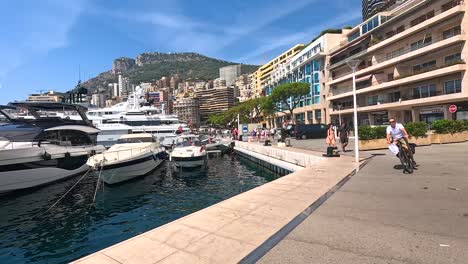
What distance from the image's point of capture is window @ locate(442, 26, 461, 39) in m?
33.8

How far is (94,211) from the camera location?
41.9 ft

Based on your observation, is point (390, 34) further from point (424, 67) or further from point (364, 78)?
point (424, 67)

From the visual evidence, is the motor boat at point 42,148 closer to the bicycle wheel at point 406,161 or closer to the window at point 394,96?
the bicycle wheel at point 406,161

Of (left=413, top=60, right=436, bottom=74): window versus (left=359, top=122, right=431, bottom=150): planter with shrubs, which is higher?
(left=413, top=60, right=436, bottom=74): window

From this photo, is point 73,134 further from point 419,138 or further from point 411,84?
point 411,84

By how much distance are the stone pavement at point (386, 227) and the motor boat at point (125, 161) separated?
13.5 m

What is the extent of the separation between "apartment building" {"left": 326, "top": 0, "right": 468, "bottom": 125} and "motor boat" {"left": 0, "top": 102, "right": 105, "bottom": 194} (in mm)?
25207

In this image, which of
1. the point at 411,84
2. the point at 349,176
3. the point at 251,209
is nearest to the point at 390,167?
the point at 349,176

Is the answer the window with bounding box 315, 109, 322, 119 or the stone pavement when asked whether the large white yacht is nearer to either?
the window with bounding box 315, 109, 322, 119

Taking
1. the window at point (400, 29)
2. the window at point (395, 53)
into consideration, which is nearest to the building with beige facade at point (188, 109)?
the window at point (395, 53)

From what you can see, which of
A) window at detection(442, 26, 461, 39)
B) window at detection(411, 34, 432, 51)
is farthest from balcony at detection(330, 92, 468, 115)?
window at detection(442, 26, 461, 39)

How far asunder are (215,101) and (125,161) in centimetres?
17695

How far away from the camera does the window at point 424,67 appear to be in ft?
121

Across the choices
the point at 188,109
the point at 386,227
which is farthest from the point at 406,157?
the point at 188,109
